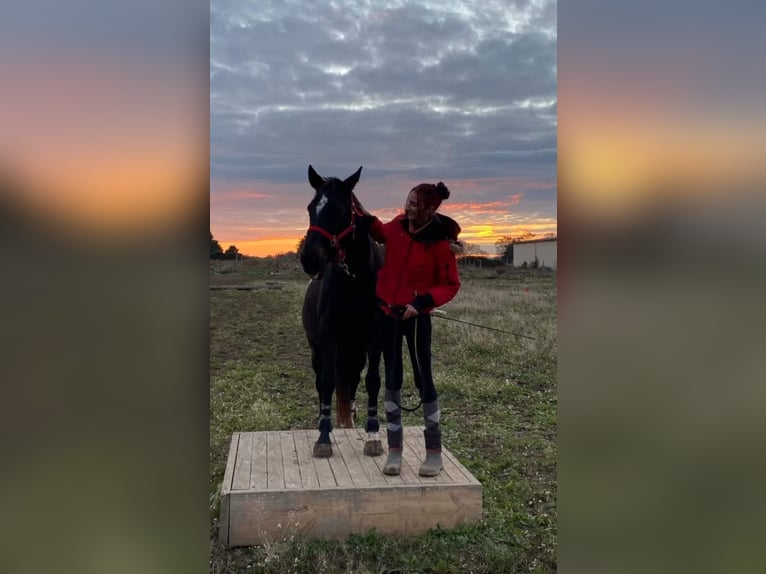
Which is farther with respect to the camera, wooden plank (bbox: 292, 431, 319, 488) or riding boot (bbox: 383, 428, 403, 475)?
riding boot (bbox: 383, 428, 403, 475)

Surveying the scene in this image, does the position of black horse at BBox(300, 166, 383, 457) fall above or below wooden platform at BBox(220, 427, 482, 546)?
above

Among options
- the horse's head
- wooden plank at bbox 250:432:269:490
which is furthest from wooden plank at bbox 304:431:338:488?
the horse's head

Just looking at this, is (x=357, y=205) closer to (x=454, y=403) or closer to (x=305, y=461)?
(x=305, y=461)

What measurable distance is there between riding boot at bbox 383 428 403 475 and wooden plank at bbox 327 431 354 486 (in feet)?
0.88

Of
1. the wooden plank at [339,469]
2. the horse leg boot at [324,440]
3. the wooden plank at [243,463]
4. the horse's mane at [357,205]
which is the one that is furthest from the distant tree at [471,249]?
the wooden plank at [243,463]

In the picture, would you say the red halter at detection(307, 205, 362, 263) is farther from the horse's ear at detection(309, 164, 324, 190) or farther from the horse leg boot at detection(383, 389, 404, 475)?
the horse leg boot at detection(383, 389, 404, 475)

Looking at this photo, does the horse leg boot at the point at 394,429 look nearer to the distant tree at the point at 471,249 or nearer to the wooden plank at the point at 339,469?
Answer: the wooden plank at the point at 339,469

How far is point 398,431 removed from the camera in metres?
4.26

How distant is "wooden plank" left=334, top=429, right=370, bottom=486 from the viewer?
13.5 feet

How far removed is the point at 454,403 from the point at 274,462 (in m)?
3.04
